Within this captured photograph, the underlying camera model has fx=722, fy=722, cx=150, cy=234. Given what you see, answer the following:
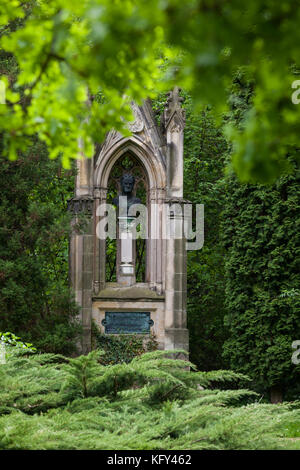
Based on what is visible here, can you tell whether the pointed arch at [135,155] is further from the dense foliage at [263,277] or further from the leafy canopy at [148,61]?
the leafy canopy at [148,61]

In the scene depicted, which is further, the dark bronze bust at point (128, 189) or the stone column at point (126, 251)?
the dark bronze bust at point (128, 189)

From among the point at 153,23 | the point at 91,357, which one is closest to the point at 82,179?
the point at 91,357

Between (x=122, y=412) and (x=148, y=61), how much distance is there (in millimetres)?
3312

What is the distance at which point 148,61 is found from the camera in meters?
3.39

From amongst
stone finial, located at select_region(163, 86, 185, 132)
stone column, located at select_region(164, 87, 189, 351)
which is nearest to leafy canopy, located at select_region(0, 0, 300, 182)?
stone column, located at select_region(164, 87, 189, 351)

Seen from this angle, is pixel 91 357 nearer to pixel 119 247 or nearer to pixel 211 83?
pixel 211 83

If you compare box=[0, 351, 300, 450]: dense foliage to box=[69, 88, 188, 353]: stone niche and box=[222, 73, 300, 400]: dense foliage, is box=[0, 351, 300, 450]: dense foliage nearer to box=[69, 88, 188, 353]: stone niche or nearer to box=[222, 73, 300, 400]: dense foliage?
box=[69, 88, 188, 353]: stone niche

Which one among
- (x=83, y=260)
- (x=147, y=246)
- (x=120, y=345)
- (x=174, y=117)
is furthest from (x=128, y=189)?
(x=120, y=345)

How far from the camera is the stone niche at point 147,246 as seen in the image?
13.2m

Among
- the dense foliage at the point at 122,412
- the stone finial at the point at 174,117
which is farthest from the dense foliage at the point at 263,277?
the dense foliage at the point at 122,412

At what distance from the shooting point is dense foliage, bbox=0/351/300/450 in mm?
4910

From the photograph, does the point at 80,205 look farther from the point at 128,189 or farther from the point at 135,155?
the point at 135,155

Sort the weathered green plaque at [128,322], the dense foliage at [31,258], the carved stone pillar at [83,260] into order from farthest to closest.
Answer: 1. the weathered green plaque at [128,322]
2. the carved stone pillar at [83,260]
3. the dense foliage at [31,258]

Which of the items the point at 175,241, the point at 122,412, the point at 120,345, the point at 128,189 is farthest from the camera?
the point at 128,189
